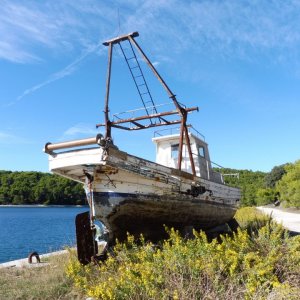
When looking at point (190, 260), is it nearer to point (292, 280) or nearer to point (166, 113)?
point (292, 280)

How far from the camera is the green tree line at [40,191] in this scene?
461 ft

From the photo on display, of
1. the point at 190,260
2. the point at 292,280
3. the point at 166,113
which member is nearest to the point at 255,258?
the point at 292,280

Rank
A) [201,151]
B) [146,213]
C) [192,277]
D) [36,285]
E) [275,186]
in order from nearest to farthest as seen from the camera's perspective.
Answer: [192,277], [36,285], [146,213], [201,151], [275,186]

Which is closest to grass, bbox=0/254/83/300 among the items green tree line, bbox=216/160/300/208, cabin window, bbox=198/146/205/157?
cabin window, bbox=198/146/205/157

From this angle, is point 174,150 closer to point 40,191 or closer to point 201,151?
point 201,151

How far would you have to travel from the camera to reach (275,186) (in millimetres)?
69250

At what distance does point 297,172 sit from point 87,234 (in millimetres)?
37611

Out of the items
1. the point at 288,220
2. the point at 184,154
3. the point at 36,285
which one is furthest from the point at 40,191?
the point at 36,285

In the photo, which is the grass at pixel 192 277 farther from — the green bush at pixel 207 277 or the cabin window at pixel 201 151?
the cabin window at pixel 201 151

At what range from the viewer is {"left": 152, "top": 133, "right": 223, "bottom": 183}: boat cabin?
14461 mm

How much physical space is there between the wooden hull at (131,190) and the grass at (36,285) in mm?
1976

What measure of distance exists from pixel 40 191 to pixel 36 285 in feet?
453

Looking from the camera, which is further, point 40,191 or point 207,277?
point 40,191

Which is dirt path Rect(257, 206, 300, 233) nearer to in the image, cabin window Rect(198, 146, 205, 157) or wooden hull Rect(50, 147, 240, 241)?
wooden hull Rect(50, 147, 240, 241)
